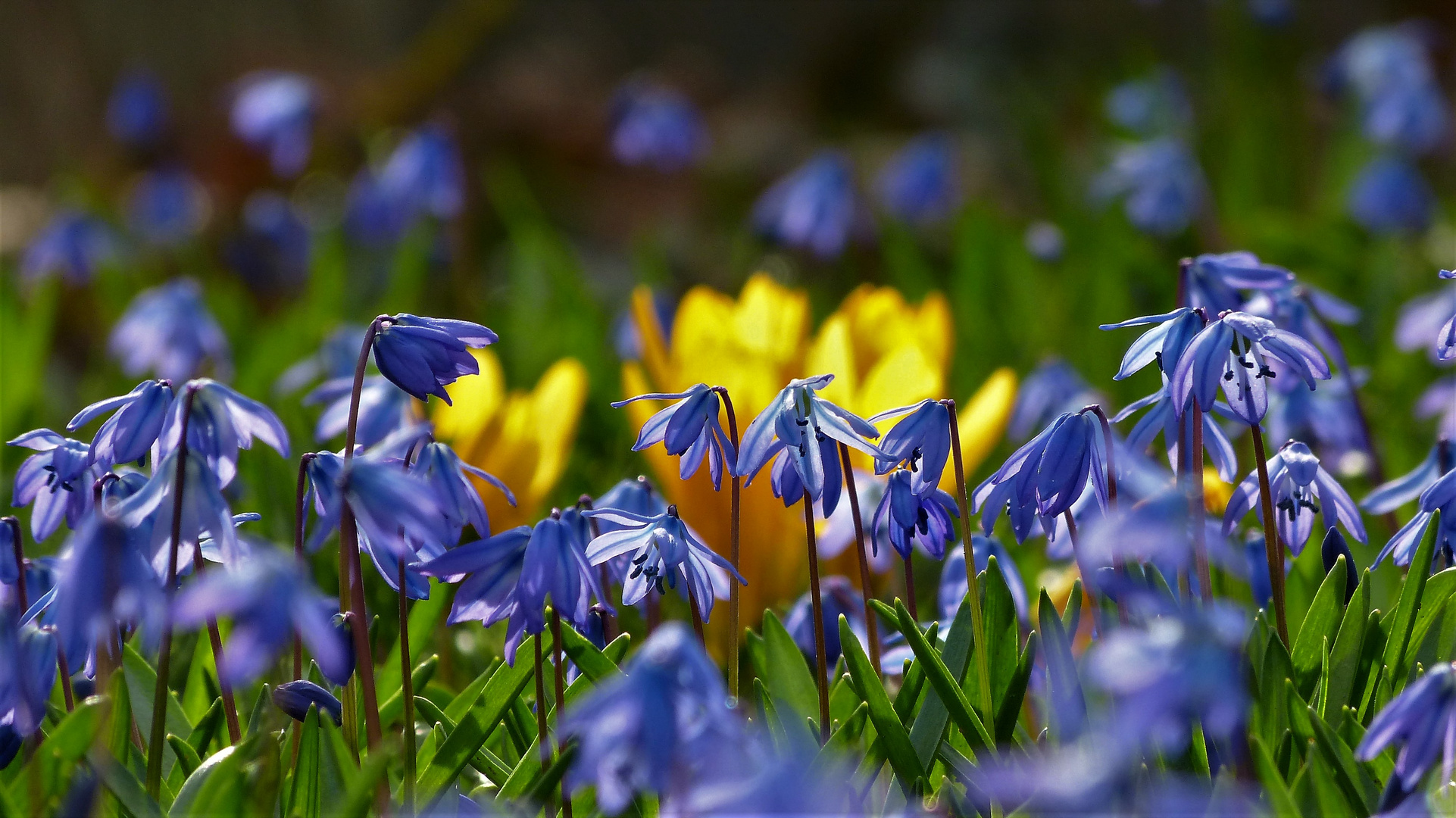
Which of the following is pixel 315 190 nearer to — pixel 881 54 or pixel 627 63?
pixel 627 63

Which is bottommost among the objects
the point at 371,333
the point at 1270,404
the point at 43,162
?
the point at 43,162

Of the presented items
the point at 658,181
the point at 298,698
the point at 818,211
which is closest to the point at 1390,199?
the point at 818,211

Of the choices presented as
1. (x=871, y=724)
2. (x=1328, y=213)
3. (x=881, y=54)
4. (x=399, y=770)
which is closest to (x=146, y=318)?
(x=399, y=770)

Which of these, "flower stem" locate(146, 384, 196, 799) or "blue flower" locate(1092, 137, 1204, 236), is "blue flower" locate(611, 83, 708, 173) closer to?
"blue flower" locate(1092, 137, 1204, 236)

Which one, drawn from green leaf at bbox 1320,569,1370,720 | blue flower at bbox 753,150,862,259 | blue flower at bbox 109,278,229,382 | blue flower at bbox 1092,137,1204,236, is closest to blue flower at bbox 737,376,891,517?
green leaf at bbox 1320,569,1370,720

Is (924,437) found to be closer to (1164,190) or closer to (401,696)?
(401,696)

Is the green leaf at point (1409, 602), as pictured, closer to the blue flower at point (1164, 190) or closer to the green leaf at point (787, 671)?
the green leaf at point (787, 671)
